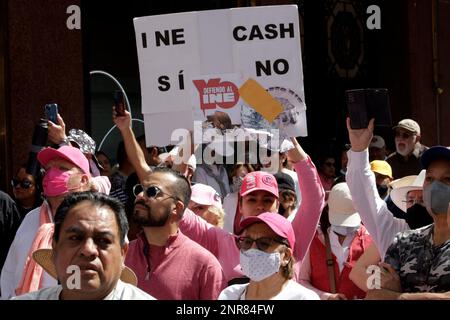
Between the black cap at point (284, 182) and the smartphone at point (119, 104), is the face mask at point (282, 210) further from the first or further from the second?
the smartphone at point (119, 104)

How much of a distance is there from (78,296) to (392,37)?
425 inches

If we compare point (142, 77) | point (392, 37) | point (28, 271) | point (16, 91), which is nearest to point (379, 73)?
point (392, 37)

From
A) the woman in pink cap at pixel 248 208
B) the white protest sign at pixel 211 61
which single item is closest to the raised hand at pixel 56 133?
the white protest sign at pixel 211 61

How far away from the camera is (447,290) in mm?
5395

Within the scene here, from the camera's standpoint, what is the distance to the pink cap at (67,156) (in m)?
7.06

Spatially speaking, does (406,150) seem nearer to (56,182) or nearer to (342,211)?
(342,211)

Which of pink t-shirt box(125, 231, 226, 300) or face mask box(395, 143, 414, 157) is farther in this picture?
face mask box(395, 143, 414, 157)

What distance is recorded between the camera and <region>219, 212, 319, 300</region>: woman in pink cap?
18.5 ft

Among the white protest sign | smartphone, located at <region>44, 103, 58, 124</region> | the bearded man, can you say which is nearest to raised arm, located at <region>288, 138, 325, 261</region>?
the white protest sign

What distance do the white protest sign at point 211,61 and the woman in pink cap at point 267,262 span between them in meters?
2.31

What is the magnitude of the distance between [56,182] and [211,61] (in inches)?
71.3

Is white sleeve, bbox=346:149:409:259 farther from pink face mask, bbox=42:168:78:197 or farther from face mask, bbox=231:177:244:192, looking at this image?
face mask, bbox=231:177:244:192

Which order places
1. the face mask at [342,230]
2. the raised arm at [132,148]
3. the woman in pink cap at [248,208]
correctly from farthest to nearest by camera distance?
the face mask at [342,230]
the raised arm at [132,148]
the woman in pink cap at [248,208]
